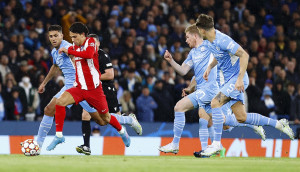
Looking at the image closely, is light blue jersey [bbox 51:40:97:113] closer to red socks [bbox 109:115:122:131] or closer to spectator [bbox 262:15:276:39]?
red socks [bbox 109:115:122:131]

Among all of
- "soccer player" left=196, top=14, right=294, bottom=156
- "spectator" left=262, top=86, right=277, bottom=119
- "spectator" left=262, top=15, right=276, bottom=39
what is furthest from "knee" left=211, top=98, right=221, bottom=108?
"spectator" left=262, top=15, right=276, bottom=39

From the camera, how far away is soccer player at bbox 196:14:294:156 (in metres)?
10.1

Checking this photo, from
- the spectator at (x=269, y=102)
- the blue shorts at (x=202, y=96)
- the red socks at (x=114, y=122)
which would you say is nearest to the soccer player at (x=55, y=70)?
the red socks at (x=114, y=122)

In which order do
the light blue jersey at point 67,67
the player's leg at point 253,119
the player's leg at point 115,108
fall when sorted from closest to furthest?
the player's leg at point 253,119 → the light blue jersey at point 67,67 → the player's leg at point 115,108

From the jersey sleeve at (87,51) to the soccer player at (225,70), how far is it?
164 centimetres

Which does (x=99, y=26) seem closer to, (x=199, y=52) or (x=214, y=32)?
(x=199, y=52)

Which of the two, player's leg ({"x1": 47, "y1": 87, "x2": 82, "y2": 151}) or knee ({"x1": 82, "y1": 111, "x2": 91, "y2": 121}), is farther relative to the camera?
knee ({"x1": 82, "y1": 111, "x2": 91, "y2": 121})

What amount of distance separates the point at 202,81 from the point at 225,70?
793 mm

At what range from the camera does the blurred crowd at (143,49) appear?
52.7ft

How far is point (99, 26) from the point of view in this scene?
18078 millimetres

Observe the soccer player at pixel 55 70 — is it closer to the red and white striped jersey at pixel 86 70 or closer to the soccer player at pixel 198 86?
the red and white striped jersey at pixel 86 70

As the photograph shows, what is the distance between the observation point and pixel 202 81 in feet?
37.8

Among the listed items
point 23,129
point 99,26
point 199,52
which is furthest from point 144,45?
point 199,52

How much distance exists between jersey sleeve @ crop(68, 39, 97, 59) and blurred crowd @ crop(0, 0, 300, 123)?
5429mm
